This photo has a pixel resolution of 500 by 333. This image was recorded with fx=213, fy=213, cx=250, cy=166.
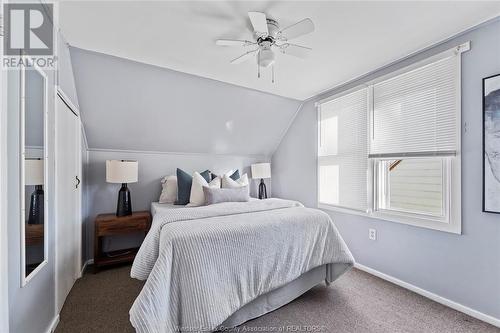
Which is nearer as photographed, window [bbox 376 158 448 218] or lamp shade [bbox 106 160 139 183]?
window [bbox 376 158 448 218]

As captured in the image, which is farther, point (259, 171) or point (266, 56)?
point (259, 171)

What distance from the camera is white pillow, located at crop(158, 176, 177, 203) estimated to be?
9.88 feet

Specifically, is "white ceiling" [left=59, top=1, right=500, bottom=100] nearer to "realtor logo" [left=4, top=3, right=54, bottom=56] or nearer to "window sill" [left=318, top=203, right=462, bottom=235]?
"realtor logo" [left=4, top=3, right=54, bottom=56]

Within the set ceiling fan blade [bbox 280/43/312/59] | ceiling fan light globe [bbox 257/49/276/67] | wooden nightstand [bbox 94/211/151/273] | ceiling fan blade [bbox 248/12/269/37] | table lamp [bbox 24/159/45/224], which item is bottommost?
wooden nightstand [bbox 94/211/151/273]

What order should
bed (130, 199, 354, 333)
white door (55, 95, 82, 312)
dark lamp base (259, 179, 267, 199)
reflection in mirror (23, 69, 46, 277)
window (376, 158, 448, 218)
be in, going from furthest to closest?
1. dark lamp base (259, 179, 267, 199)
2. window (376, 158, 448, 218)
3. white door (55, 95, 82, 312)
4. bed (130, 199, 354, 333)
5. reflection in mirror (23, 69, 46, 277)

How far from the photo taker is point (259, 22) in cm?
151

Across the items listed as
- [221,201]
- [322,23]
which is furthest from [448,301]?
[322,23]

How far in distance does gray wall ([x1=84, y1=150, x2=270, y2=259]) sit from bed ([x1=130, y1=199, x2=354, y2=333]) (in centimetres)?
153

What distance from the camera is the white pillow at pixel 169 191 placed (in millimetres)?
3012

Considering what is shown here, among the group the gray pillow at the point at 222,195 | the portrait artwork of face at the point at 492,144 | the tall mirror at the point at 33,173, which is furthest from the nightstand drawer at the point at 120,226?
the portrait artwork of face at the point at 492,144

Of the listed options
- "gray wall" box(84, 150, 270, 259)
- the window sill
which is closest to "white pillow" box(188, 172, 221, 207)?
"gray wall" box(84, 150, 270, 259)

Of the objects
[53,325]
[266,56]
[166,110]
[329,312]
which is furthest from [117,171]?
[329,312]

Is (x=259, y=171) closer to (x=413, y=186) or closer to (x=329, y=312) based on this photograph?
(x=413, y=186)

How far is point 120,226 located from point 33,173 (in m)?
1.43
